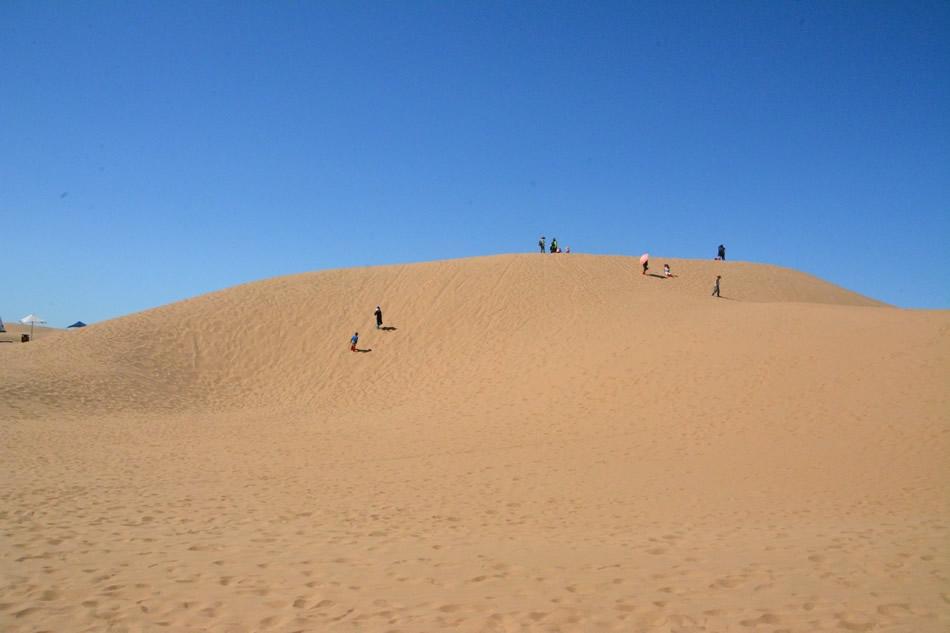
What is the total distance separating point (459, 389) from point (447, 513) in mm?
11552

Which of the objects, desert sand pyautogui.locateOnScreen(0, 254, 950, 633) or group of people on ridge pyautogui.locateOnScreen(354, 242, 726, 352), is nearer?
desert sand pyautogui.locateOnScreen(0, 254, 950, 633)

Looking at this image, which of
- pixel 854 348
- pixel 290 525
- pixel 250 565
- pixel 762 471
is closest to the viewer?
pixel 250 565

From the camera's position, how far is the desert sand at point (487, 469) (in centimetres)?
495

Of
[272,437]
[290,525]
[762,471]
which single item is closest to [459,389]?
[272,437]

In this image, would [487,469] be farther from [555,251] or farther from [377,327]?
[555,251]

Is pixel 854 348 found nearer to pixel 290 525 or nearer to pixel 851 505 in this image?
pixel 851 505

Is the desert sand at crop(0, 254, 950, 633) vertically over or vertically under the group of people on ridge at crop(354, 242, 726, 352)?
under

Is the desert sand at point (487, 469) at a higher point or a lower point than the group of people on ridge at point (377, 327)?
lower

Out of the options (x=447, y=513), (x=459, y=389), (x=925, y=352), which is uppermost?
(x=925, y=352)

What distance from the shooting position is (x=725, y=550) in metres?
6.43

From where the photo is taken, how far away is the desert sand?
4945 mm

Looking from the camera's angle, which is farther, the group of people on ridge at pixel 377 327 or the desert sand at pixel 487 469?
the group of people on ridge at pixel 377 327

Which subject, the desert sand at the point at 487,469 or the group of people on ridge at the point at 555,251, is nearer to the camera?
the desert sand at the point at 487,469

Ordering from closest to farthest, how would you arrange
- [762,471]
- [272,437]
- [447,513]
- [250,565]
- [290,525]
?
[250,565], [290,525], [447,513], [762,471], [272,437]
